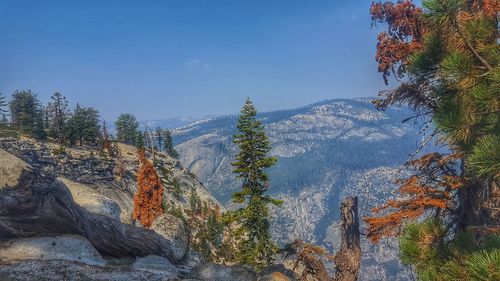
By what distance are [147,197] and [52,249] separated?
129ft

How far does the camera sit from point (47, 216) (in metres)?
18.0

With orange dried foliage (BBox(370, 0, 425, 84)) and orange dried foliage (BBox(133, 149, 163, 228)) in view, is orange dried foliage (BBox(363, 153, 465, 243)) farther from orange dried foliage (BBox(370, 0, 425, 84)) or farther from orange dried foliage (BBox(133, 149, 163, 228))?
orange dried foliage (BBox(133, 149, 163, 228))

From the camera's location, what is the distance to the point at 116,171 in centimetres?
8512

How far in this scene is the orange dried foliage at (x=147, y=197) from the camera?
55062 mm

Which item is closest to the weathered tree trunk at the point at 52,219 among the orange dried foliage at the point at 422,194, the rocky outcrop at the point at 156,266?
the rocky outcrop at the point at 156,266

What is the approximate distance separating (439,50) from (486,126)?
6.32 feet

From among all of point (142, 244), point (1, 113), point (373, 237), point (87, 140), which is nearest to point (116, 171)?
point (87, 140)

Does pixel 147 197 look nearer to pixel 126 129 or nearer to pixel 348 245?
pixel 348 245

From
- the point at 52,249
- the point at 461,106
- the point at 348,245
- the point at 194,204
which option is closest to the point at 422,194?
the point at 461,106

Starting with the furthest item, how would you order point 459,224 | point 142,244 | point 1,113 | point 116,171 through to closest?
point 1,113 → point 116,171 → point 142,244 → point 459,224

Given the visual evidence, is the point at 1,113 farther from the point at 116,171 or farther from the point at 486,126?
the point at 486,126

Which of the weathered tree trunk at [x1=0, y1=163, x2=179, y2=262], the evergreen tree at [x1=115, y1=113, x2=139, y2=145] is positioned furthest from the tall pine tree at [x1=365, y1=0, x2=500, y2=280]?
the evergreen tree at [x1=115, y1=113, x2=139, y2=145]

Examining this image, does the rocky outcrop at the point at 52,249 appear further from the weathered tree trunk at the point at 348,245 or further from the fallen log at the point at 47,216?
the weathered tree trunk at the point at 348,245

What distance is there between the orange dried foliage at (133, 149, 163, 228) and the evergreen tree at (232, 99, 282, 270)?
25.7m
